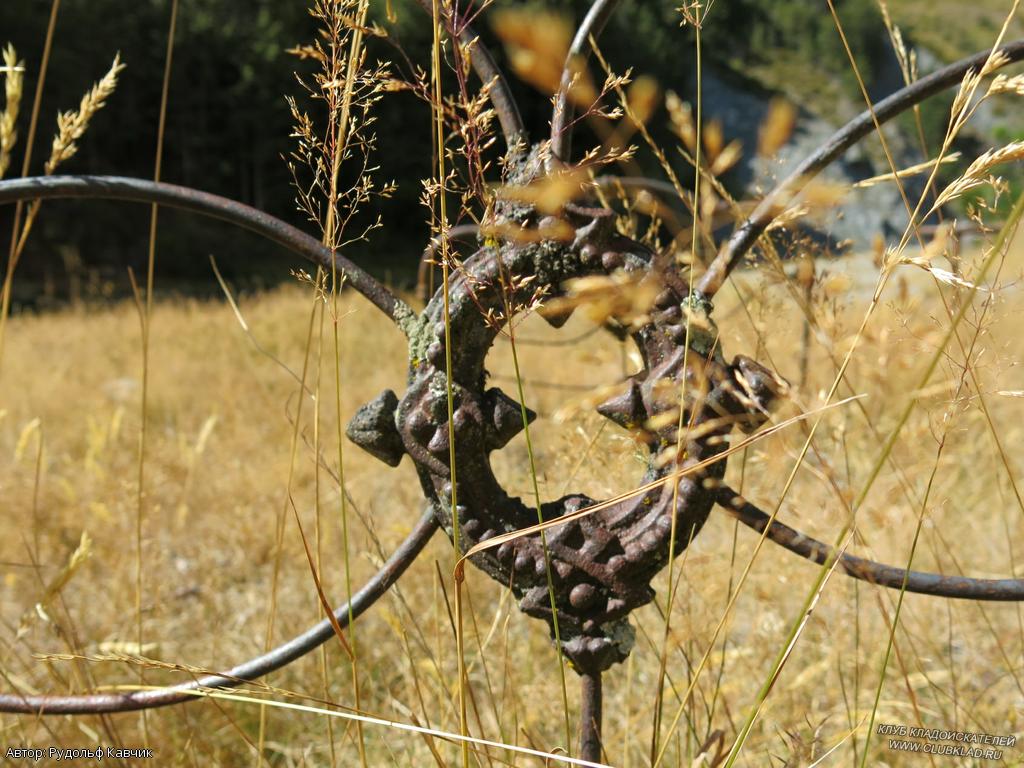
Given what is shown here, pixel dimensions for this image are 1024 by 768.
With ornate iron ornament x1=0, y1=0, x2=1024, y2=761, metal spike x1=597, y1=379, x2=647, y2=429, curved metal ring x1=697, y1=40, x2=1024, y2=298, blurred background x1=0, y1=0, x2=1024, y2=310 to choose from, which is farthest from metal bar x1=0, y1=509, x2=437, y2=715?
blurred background x1=0, y1=0, x2=1024, y2=310

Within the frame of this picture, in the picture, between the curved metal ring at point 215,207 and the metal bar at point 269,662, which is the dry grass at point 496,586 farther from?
the curved metal ring at point 215,207

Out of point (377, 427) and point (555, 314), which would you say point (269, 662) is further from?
point (555, 314)

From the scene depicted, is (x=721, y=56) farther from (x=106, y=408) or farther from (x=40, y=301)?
(x=106, y=408)

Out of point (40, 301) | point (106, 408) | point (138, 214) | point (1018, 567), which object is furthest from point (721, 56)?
point (1018, 567)

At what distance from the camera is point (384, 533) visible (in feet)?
6.11

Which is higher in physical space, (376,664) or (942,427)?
(942,427)

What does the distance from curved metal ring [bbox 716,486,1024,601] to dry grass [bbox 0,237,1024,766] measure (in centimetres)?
5

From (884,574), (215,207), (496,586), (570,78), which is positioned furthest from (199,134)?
(884,574)

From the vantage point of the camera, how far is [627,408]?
611 millimetres

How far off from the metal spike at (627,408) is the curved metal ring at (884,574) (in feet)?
0.26

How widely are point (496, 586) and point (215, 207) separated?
4.03ft

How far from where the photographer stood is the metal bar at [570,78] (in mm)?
611

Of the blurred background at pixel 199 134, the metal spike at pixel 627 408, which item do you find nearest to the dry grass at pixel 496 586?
the metal spike at pixel 627 408

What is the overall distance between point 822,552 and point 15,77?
87cm
